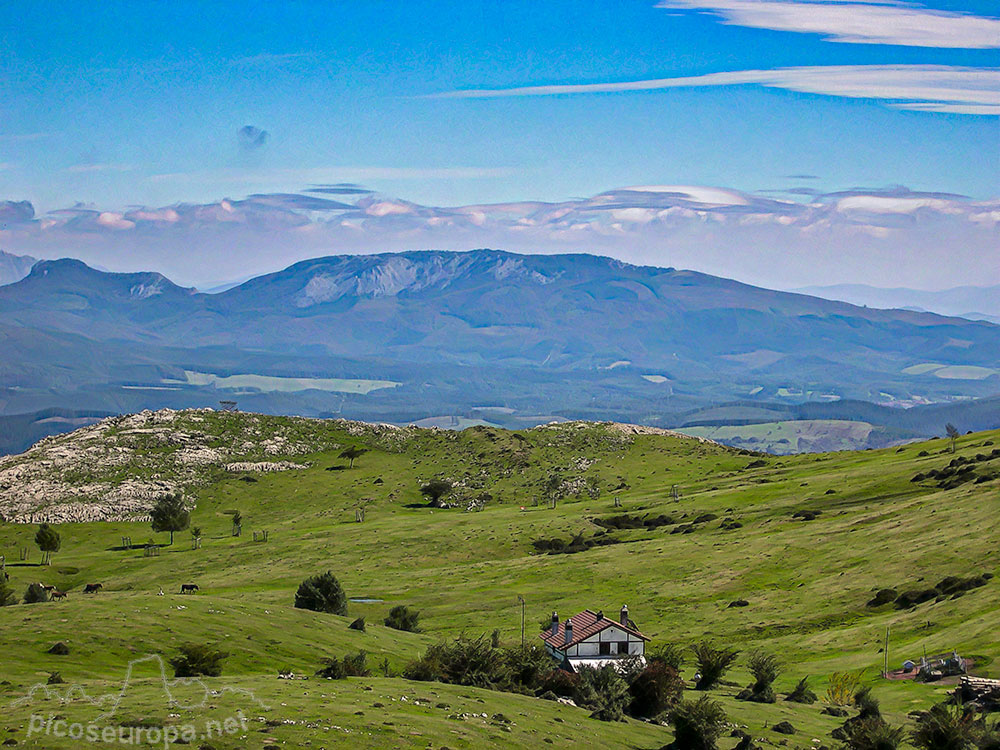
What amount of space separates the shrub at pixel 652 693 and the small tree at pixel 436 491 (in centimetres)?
11502

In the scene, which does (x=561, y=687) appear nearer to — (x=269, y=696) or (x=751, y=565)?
(x=269, y=696)

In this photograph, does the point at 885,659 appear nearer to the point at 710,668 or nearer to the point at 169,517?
the point at 710,668

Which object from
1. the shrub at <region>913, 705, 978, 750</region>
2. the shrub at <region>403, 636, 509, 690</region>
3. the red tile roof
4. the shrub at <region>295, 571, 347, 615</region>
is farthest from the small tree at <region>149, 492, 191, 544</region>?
the shrub at <region>913, 705, 978, 750</region>

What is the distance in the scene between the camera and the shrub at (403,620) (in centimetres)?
8419

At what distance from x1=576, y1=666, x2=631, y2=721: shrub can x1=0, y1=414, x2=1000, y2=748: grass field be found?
141 centimetres

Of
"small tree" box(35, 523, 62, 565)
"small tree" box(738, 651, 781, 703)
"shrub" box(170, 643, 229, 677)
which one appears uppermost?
"shrub" box(170, 643, 229, 677)

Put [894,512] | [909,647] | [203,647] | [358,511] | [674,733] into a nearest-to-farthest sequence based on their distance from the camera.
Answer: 1. [674,733]
2. [203,647]
3. [909,647]
4. [894,512]
5. [358,511]

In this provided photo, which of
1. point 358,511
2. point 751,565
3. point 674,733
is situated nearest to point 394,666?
point 674,733

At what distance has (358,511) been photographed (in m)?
160

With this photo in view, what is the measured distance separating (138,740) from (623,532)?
4057 inches

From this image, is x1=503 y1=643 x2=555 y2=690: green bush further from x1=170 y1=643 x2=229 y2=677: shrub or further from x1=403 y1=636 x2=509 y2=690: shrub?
x1=170 y1=643 x2=229 y2=677: shrub

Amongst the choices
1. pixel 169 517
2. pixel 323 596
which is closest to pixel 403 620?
pixel 323 596

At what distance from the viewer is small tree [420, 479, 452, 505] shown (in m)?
168

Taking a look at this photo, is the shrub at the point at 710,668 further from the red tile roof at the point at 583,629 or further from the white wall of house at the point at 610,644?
the red tile roof at the point at 583,629
